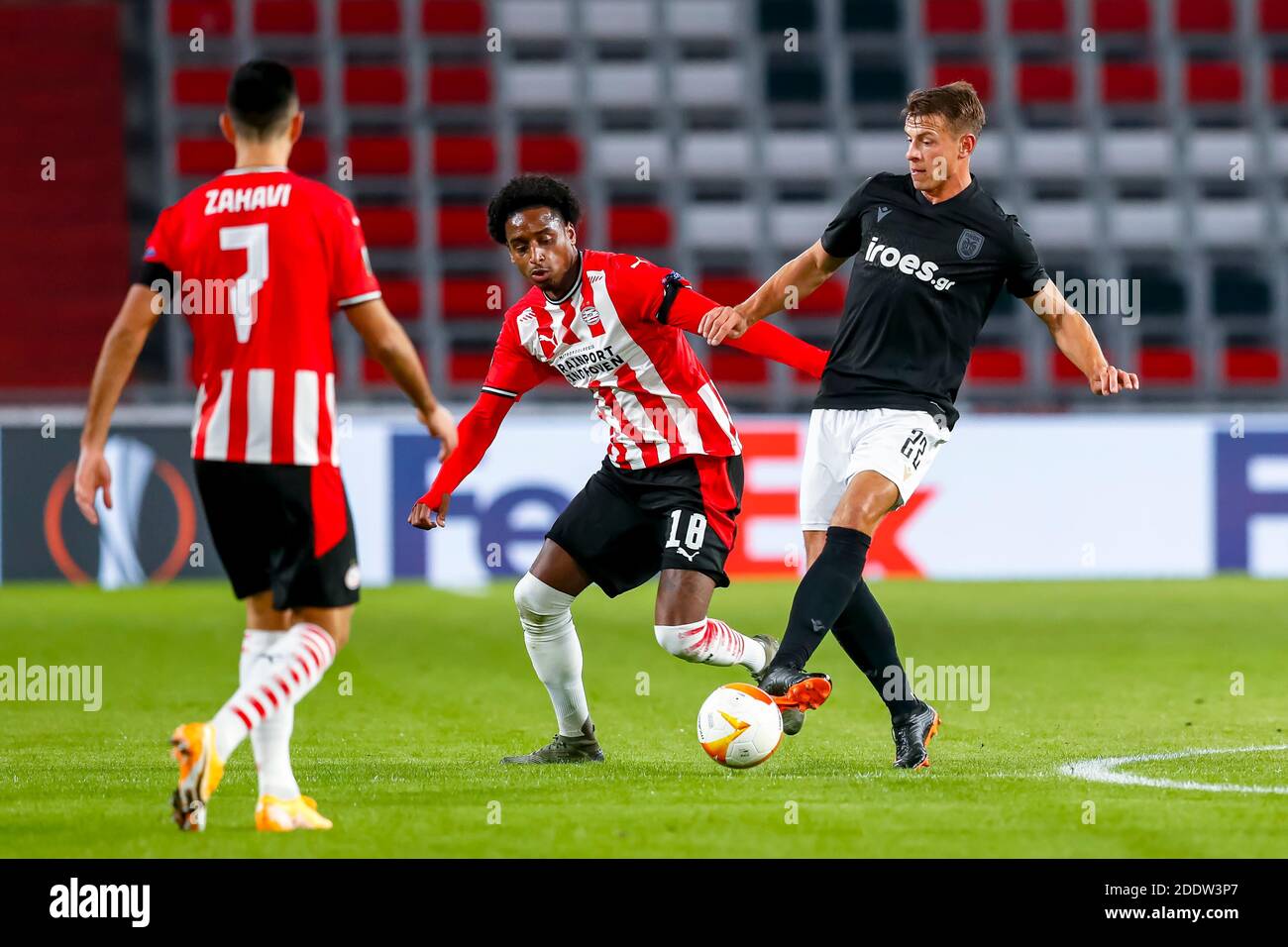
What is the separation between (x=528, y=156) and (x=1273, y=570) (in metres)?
9.34

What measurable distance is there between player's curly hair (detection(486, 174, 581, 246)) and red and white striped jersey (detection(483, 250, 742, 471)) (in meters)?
0.17

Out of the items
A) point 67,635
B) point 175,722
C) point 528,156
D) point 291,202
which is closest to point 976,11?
point 528,156

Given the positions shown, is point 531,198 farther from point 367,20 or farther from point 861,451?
point 367,20

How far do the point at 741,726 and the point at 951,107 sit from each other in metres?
2.01

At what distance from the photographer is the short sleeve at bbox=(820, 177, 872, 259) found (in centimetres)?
593

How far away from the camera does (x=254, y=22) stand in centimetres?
2064

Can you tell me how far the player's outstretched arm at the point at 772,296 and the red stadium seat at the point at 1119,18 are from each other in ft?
54.6

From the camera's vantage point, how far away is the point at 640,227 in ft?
66.8

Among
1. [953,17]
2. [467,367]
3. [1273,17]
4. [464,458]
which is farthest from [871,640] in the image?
[1273,17]

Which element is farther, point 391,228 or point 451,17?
point 451,17

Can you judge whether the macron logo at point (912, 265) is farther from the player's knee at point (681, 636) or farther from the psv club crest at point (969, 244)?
Result: the player's knee at point (681, 636)

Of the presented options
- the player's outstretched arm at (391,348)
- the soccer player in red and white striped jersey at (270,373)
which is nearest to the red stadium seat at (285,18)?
the soccer player in red and white striped jersey at (270,373)

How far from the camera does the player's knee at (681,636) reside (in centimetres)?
588

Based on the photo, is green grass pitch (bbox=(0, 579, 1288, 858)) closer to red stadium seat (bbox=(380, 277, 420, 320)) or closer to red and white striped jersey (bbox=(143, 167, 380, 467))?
red and white striped jersey (bbox=(143, 167, 380, 467))
